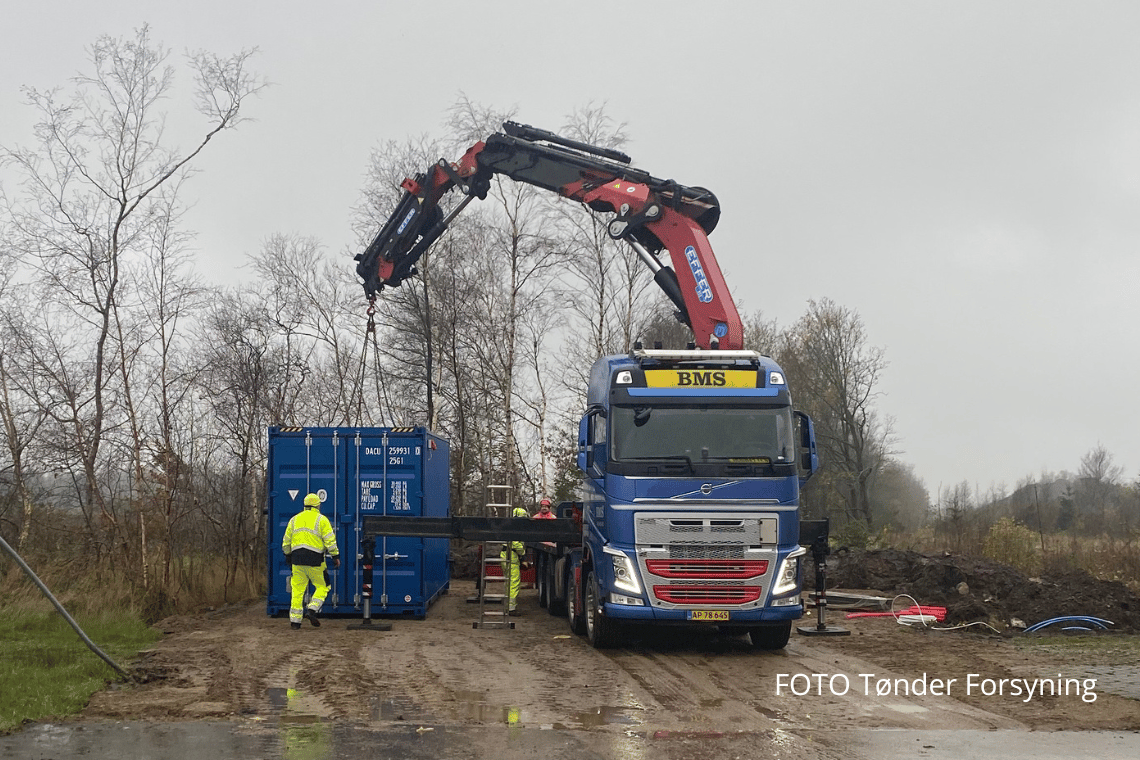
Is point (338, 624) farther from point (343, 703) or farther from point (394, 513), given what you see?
point (343, 703)

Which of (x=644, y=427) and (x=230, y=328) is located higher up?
(x=230, y=328)

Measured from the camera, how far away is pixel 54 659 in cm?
999

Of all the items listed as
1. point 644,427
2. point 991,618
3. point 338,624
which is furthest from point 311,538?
point 991,618

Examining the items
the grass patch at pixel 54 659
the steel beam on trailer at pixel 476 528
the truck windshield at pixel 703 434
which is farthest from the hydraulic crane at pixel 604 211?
the grass patch at pixel 54 659

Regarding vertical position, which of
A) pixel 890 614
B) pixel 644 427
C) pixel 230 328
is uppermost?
pixel 230 328

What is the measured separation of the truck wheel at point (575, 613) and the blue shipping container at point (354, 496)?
2.37 metres

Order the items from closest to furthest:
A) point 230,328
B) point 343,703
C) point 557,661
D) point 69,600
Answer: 1. point 343,703
2. point 557,661
3. point 69,600
4. point 230,328

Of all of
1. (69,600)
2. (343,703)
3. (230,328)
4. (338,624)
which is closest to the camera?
(343,703)

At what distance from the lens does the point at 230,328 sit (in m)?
27.5

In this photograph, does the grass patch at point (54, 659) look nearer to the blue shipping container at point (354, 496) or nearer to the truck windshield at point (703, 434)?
the blue shipping container at point (354, 496)

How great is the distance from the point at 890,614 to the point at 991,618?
160 centimetres

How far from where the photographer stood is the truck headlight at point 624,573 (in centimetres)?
1158

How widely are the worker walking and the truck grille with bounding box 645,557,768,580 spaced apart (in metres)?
4.43

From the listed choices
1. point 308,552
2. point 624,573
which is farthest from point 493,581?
point 624,573
